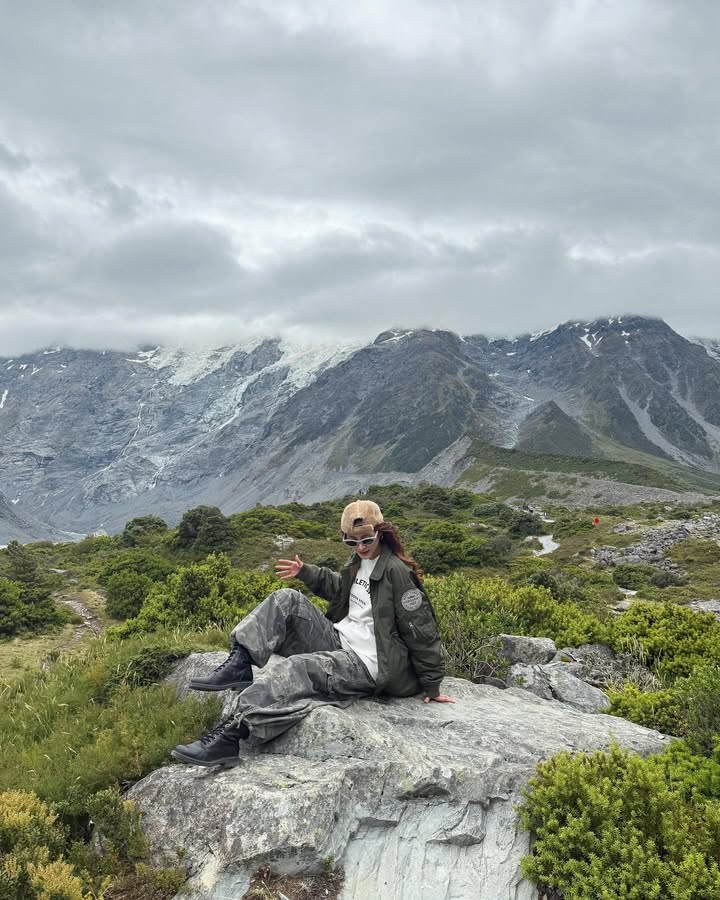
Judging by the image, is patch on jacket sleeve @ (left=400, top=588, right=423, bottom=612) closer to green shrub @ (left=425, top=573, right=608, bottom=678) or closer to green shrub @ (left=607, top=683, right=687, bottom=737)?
green shrub @ (left=425, top=573, right=608, bottom=678)

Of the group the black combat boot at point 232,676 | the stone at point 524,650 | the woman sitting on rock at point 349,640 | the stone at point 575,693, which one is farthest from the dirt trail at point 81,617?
the stone at point 575,693

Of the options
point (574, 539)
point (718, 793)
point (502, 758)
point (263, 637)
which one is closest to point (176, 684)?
point (263, 637)

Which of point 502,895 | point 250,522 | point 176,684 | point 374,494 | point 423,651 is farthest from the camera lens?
point 374,494

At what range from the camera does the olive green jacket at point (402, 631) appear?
20.1 feet

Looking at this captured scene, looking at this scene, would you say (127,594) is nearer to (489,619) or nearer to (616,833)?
(489,619)

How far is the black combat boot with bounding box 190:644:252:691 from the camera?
6.05 metres

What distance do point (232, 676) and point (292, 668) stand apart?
69cm

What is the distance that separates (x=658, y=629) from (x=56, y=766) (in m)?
10.7

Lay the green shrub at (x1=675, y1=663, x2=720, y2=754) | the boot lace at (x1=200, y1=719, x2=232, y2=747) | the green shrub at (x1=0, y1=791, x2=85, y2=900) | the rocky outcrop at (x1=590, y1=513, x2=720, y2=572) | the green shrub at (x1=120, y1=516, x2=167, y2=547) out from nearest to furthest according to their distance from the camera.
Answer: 1. the green shrub at (x1=0, y1=791, x2=85, y2=900)
2. the boot lace at (x1=200, y1=719, x2=232, y2=747)
3. the green shrub at (x1=675, y1=663, x2=720, y2=754)
4. the rocky outcrop at (x1=590, y1=513, x2=720, y2=572)
5. the green shrub at (x1=120, y1=516, x2=167, y2=547)

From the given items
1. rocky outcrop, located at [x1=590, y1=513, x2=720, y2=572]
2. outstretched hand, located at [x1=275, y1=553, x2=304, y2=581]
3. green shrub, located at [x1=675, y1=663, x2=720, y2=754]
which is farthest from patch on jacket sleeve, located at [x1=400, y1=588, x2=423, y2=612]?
rocky outcrop, located at [x1=590, y1=513, x2=720, y2=572]

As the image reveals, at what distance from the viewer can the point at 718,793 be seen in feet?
18.1

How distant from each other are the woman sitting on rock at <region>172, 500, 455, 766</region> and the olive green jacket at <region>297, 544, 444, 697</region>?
0.4 inches

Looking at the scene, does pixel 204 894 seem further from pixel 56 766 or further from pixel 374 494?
pixel 374 494

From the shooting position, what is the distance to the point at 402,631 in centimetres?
620
